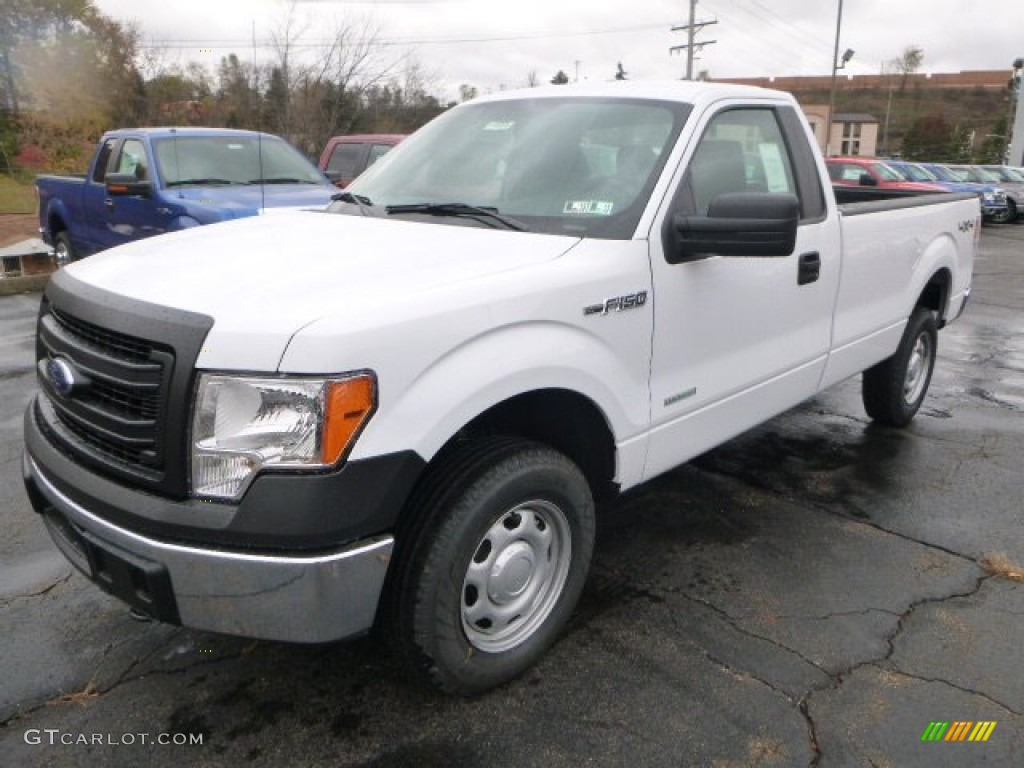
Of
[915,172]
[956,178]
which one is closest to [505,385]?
[915,172]

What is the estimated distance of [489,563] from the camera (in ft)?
8.61

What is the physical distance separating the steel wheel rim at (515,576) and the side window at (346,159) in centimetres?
986

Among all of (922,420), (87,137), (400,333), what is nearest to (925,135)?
(87,137)

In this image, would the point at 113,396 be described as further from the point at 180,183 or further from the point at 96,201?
the point at 96,201

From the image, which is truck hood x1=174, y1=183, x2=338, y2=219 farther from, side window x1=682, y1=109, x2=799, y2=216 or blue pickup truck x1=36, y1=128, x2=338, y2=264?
side window x1=682, y1=109, x2=799, y2=216

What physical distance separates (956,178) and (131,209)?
23298 millimetres

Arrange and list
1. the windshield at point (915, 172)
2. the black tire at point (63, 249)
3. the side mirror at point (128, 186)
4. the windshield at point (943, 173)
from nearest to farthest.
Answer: the side mirror at point (128, 186) < the black tire at point (63, 249) < the windshield at point (915, 172) < the windshield at point (943, 173)

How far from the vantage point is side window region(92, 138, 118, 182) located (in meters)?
9.22

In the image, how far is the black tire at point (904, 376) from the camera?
A: 5246 mm

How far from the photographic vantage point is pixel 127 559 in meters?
2.22

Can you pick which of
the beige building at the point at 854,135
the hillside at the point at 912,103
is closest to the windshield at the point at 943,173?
the beige building at the point at 854,135

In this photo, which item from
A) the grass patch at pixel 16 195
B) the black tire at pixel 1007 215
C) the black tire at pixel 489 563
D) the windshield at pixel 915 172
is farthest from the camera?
the black tire at pixel 1007 215

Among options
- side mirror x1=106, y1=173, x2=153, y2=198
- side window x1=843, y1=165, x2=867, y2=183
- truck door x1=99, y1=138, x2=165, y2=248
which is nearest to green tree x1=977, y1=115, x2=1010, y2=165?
side window x1=843, y1=165, x2=867, y2=183

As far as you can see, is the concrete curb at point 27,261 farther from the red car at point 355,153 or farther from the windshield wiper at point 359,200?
the windshield wiper at point 359,200
